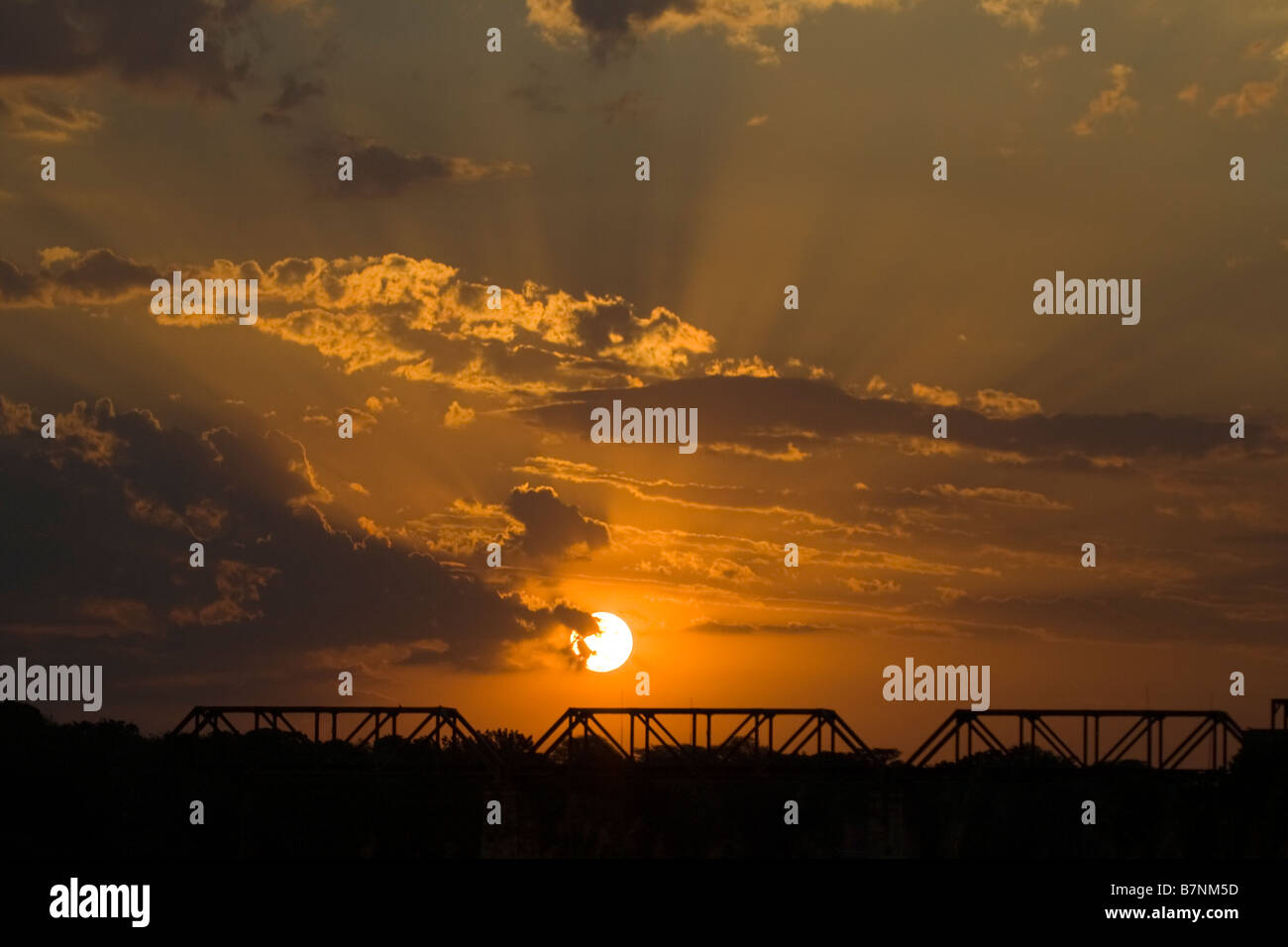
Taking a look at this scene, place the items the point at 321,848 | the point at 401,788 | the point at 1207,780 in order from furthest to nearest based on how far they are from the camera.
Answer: the point at 401,788 → the point at 321,848 → the point at 1207,780

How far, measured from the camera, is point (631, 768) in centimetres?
9181

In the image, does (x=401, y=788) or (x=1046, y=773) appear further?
(x=401, y=788)

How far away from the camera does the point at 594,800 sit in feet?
343

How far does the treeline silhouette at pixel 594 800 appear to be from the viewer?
302 ft

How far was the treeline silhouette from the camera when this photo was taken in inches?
3622

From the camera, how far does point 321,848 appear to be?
5310 inches

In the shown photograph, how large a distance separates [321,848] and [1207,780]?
69.1 metres
